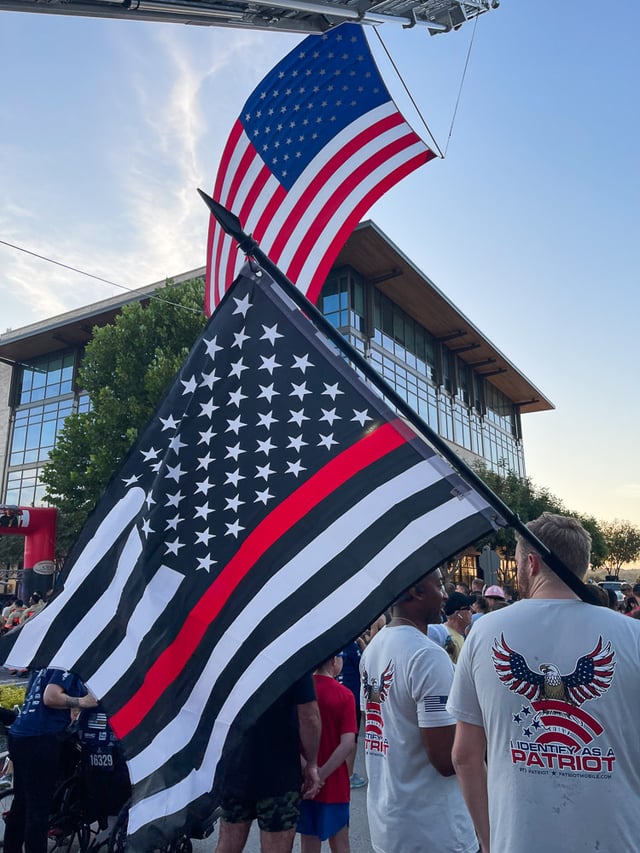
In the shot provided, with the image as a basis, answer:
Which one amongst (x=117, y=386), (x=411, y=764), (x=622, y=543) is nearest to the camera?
(x=411, y=764)

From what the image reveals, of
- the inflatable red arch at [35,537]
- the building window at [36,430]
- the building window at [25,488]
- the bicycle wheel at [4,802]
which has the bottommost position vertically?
the bicycle wheel at [4,802]

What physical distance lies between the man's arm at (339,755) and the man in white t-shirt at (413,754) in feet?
2.84

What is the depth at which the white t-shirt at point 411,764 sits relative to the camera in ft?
9.23

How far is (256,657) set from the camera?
221cm

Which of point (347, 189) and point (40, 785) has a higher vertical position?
point (347, 189)

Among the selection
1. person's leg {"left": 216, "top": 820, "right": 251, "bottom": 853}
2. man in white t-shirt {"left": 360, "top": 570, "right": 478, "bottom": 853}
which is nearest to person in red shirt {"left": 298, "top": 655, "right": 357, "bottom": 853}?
person's leg {"left": 216, "top": 820, "right": 251, "bottom": 853}

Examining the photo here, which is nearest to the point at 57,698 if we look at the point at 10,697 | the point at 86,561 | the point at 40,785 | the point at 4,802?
the point at 40,785

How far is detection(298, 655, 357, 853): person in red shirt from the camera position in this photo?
3.93m

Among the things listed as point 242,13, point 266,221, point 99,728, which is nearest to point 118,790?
point 99,728

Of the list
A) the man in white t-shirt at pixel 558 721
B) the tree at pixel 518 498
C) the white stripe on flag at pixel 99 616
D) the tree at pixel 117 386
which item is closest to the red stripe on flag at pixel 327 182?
the white stripe on flag at pixel 99 616

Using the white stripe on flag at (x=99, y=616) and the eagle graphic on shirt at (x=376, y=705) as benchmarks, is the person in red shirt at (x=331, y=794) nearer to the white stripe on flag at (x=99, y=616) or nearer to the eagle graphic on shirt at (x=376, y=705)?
the eagle graphic on shirt at (x=376, y=705)

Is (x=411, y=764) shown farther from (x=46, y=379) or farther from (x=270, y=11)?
(x=46, y=379)

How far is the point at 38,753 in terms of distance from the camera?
4.36m

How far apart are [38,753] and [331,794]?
1.94 m
